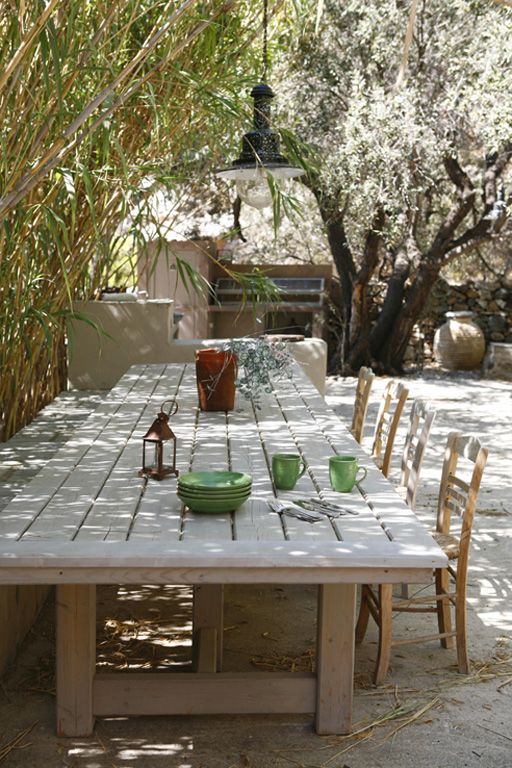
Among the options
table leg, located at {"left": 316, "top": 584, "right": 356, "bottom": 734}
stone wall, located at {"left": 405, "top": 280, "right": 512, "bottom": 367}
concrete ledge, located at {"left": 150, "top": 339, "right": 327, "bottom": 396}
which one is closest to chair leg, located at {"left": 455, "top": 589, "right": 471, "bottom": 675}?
table leg, located at {"left": 316, "top": 584, "right": 356, "bottom": 734}

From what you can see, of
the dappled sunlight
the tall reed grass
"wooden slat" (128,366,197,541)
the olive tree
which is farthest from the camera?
the olive tree

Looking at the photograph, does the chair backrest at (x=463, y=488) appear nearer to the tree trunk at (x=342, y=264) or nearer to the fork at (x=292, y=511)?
the fork at (x=292, y=511)

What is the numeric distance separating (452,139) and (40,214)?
5.59m

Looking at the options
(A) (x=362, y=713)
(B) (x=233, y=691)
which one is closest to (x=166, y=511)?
(B) (x=233, y=691)

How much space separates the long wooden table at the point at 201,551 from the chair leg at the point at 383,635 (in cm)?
39

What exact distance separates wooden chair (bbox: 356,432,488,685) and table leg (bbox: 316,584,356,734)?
15.7 inches

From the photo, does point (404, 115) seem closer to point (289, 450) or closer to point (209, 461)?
point (289, 450)

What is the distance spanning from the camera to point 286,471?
8.57 feet

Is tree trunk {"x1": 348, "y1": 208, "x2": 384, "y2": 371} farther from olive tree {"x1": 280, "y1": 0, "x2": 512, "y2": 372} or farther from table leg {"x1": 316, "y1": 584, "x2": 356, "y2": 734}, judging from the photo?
table leg {"x1": 316, "y1": 584, "x2": 356, "y2": 734}

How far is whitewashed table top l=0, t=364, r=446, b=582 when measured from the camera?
2090mm

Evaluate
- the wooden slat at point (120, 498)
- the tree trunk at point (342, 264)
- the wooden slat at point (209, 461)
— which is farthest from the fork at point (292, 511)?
the tree trunk at point (342, 264)

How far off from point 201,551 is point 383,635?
110 cm

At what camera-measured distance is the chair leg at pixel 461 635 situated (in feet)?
10.0

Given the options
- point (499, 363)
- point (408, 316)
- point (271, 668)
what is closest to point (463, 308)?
point (499, 363)
